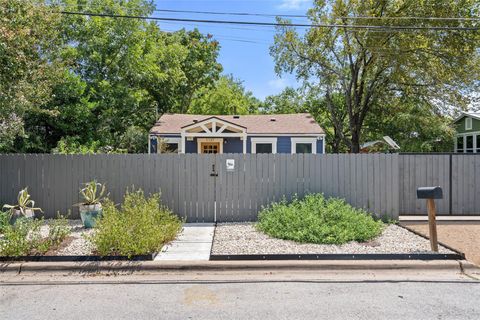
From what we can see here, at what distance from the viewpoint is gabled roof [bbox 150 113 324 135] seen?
17922 mm

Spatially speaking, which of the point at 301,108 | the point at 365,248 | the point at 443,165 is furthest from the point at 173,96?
the point at 365,248

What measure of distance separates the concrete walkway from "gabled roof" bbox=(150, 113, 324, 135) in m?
10.4

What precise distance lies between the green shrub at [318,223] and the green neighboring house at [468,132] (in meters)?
17.2

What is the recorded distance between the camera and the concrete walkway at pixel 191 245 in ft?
18.3

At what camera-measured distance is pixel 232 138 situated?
17.7 meters

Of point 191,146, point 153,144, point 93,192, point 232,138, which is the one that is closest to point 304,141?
point 232,138

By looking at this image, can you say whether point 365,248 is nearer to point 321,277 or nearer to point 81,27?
point 321,277

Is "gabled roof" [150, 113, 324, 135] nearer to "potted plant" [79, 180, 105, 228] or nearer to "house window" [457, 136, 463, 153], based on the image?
"potted plant" [79, 180, 105, 228]

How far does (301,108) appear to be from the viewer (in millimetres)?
30781

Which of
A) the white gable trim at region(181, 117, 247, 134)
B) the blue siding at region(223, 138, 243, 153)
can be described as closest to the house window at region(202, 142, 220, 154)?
the blue siding at region(223, 138, 243, 153)

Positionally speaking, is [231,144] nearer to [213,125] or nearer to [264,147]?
[213,125]

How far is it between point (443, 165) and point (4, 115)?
34.8 ft

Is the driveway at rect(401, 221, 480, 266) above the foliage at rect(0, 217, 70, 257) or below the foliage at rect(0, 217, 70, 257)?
below

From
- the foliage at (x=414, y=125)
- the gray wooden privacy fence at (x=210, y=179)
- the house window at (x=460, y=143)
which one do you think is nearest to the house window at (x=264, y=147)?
the foliage at (x=414, y=125)
